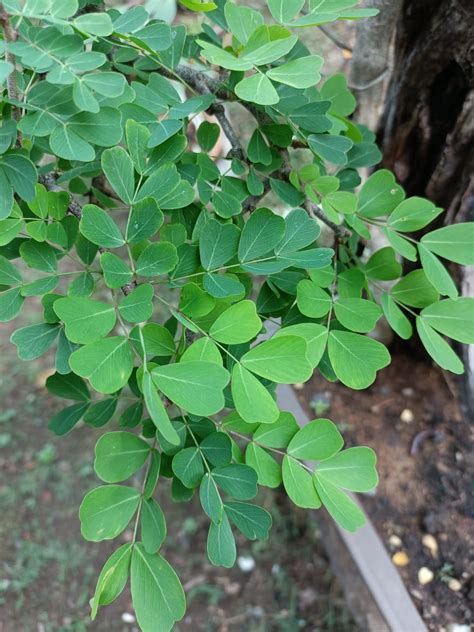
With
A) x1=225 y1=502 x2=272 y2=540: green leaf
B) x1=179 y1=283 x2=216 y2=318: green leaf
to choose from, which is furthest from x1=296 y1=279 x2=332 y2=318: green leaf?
x1=225 y1=502 x2=272 y2=540: green leaf

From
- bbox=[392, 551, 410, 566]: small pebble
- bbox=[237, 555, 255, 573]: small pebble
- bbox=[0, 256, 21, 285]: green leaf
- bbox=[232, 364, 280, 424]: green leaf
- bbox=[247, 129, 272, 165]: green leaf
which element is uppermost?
bbox=[247, 129, 272, 165]: green leaf

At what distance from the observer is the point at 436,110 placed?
0.94 metres

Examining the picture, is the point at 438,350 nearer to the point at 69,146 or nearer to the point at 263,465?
the point at 263,465

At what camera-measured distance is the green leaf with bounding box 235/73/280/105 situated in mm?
463

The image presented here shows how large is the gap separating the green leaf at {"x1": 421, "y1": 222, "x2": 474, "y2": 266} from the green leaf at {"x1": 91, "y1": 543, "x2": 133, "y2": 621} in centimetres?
46

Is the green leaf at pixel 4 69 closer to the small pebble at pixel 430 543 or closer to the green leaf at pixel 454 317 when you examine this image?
the green leaf at pixel 454 317

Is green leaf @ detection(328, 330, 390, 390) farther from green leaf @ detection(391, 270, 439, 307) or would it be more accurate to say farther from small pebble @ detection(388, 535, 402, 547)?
small pebble @ detection(388, 535, 402, 547)

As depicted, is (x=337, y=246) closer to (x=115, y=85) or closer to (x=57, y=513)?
(x=115, y=85)

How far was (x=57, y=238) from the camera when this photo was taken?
1.80 ft

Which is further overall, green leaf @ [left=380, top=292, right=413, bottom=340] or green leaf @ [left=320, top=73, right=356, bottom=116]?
green leaf @ [left=320, top=73, right=356, bottom=116]

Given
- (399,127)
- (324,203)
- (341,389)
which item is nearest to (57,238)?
(324,203)

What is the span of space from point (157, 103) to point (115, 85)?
0.11 metres

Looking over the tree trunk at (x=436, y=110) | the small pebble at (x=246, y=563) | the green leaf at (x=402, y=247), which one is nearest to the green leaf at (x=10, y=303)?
the green leaf at (x=402, y=247)

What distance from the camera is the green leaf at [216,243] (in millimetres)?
512
